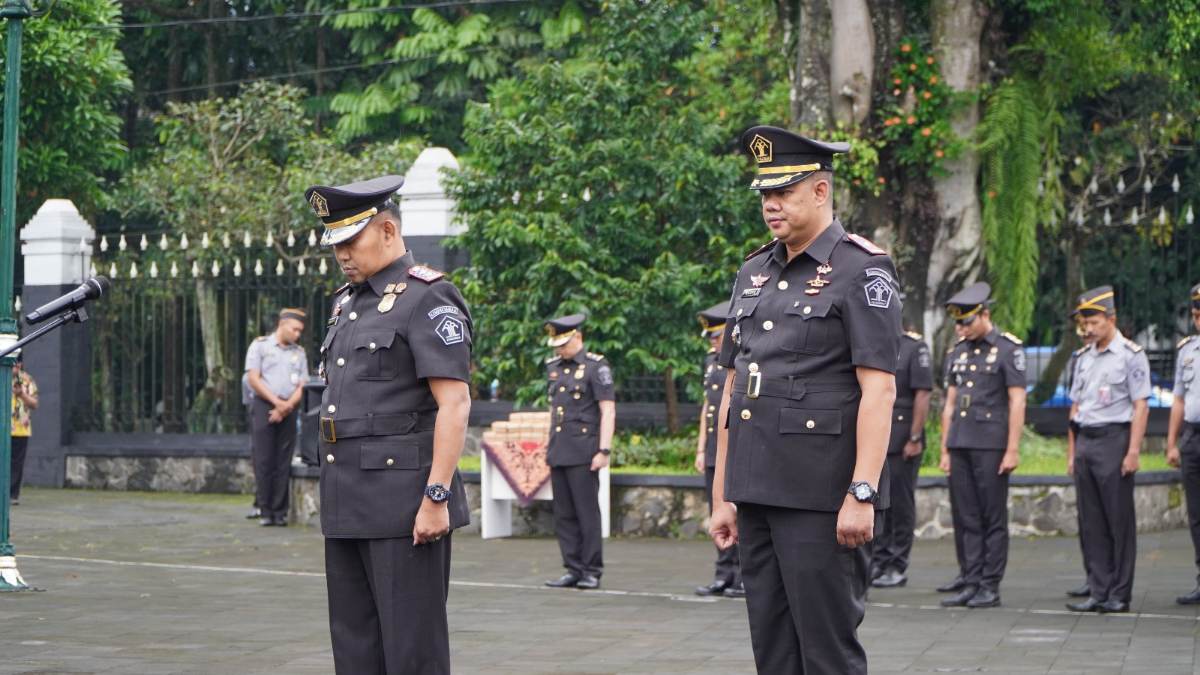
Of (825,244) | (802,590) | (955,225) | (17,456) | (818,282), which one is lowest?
(17,456)

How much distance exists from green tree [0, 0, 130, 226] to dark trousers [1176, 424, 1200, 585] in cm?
1662

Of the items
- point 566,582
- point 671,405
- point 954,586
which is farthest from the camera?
point 671,405

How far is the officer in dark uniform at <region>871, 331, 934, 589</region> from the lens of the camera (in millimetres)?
11906

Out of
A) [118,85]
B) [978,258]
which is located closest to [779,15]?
[978,258]

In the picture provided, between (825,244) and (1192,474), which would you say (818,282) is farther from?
(1192,474)

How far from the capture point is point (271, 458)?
16672mm

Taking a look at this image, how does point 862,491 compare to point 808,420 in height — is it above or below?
below

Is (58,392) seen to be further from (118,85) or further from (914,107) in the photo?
(914,107)

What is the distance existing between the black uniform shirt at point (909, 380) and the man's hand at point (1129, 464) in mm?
1700

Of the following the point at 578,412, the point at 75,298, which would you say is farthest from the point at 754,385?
the point at 578,412

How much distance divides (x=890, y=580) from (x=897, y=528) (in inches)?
15.1

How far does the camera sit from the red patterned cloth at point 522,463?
14.4 meters

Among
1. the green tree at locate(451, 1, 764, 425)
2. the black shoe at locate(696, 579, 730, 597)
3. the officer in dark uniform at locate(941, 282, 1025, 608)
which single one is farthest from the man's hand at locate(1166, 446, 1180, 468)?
the green tree at locate(451, 1, 764, 425)

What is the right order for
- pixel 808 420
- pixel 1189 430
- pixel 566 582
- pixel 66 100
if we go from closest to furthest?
pixel 808 420, pixel 1189 430, pixel 566 582, pixel 66 100
